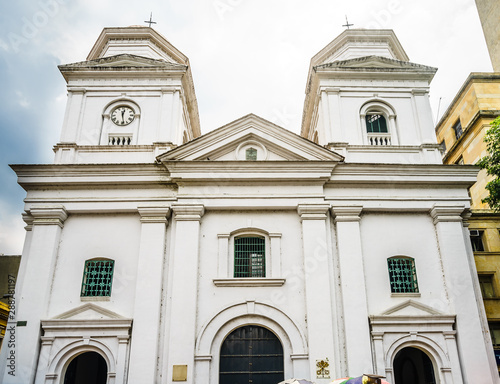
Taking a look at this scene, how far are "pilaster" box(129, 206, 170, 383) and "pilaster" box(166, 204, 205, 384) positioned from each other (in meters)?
0.40

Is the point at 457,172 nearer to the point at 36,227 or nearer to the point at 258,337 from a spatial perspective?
the point at 258,337

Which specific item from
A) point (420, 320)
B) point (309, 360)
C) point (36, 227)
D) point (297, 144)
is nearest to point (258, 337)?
point (309, 360)

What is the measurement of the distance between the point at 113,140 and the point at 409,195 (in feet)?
33.9

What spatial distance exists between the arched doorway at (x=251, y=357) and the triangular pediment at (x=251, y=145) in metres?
5.69

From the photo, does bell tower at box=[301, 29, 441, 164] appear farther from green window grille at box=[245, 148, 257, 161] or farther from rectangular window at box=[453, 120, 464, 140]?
rectangular window at box=[453, 120, 464, 140]

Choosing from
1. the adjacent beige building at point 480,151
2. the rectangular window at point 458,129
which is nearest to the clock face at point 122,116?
the adjacent beige building at point 480,151

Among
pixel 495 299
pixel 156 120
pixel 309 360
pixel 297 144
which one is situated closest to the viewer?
pixel 309 360

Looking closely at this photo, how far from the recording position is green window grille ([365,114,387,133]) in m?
17.4

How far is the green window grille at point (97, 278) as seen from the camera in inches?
573

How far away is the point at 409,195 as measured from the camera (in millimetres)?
15641

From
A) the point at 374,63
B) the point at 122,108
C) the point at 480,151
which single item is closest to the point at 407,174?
the point at 374,63

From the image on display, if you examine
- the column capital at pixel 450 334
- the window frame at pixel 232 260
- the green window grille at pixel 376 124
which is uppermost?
the green window grille at pixel 376 124

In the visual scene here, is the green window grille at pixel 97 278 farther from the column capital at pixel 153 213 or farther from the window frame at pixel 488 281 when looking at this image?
the window frame at pixel 488 281

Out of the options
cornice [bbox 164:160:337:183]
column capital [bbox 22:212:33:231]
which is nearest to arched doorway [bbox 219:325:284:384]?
cornice [bbox 164:160:337:183]
